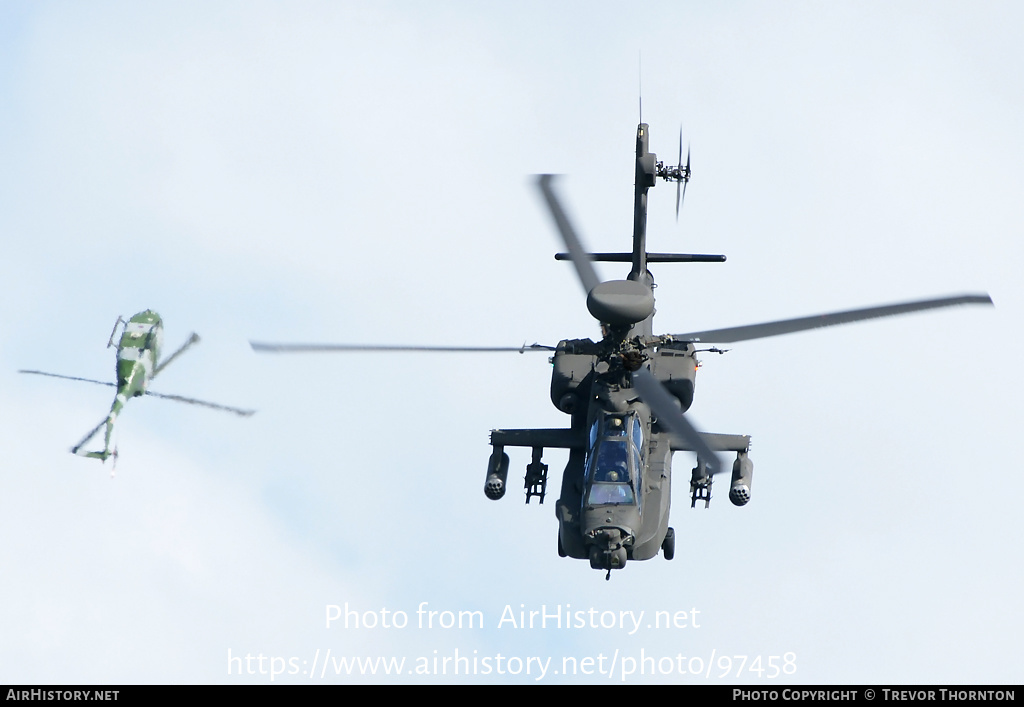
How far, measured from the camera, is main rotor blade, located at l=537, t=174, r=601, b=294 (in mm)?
37906

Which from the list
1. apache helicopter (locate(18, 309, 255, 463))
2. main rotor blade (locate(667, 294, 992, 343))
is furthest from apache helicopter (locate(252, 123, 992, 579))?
apache helicopter (locate(18, 309, 255, 463))

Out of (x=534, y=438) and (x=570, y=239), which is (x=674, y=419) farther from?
(x=534, y=438)

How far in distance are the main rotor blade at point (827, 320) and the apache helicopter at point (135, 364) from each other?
55.3 feet

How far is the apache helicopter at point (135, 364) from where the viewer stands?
152 ft

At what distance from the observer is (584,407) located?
132ft

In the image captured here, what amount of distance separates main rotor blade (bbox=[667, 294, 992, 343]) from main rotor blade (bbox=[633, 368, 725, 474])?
318 cm

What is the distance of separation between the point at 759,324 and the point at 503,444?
7.69 m

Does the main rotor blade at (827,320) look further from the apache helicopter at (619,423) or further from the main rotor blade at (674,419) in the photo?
the main rotor blade at (674,419)

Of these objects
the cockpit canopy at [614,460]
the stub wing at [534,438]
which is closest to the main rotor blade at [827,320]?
the cockpit canopy at [614,460]

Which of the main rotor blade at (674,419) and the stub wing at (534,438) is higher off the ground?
the main rotor blade at (674,419)

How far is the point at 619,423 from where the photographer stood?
37.9 metres

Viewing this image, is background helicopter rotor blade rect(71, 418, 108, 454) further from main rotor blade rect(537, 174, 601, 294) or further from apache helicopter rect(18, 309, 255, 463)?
main rotor blade rect(537, 174, 601, 294)
